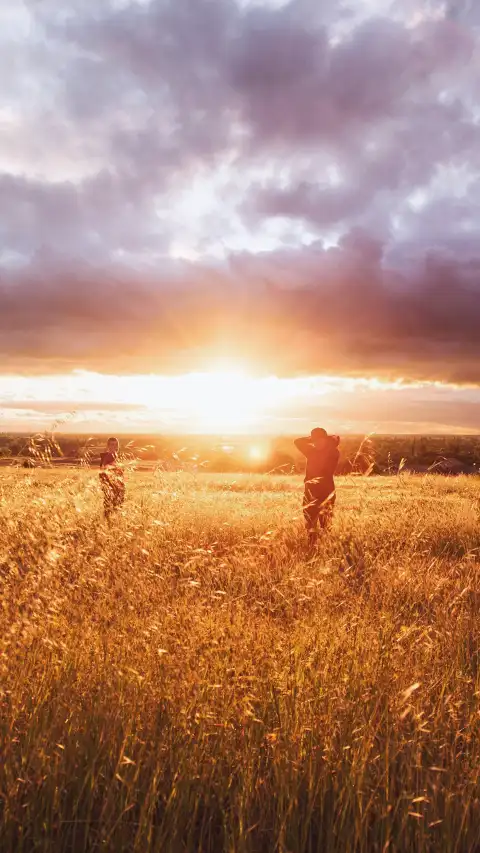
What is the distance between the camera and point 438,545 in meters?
9.85

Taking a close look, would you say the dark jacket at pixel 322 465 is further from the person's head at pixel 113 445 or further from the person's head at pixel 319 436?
the person's head at pixel 113 445

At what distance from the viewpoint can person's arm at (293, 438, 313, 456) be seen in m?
10.0

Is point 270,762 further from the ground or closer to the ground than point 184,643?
closer to the ground

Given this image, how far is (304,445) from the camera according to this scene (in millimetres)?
10211

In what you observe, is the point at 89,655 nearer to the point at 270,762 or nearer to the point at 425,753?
the point at 270,762

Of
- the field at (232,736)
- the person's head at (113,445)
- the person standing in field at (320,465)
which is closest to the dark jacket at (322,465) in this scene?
the person standing in field at (320,465)

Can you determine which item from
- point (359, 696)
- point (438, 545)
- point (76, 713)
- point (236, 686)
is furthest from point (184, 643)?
point (438, 545)

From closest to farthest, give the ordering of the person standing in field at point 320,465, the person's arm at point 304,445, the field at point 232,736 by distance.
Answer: the field at point 232,736 < the person standing in field at point 320,465 < the person's arm at point 304,445

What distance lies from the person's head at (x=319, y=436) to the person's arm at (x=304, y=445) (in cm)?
9

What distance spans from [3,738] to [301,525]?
27.1 ft

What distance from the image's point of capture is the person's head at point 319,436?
9945mm

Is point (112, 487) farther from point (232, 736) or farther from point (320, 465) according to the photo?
point (232, 736)

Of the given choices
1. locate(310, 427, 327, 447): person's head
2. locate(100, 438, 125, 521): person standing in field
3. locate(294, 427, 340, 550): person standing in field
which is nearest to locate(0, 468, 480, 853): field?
locate(100, 438, 125, 521): person standing in field

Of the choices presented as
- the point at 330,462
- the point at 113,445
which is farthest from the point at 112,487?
the point at 330,462
